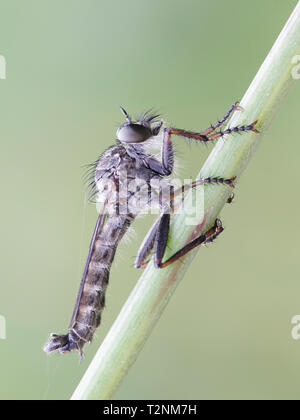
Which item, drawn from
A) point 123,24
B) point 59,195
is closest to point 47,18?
point 123,24

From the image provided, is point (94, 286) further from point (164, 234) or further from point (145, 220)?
point (145, 220)

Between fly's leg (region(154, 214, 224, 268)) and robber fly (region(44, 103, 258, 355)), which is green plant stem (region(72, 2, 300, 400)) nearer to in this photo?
fly's leg (region(154, 214, 224, 268))

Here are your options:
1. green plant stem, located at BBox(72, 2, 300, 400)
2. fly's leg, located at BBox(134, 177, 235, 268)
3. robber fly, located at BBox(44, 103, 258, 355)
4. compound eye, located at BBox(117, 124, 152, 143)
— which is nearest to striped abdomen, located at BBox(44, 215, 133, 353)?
robber fly, located at BBox(44, 103, 258, 355)

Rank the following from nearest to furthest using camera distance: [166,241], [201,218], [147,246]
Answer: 1. [201,218]
2. [166,241]
3. [147,246]

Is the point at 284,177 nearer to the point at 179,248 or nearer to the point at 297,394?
the point at 297,394

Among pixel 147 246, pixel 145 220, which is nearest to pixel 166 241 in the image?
pixel 147 246
